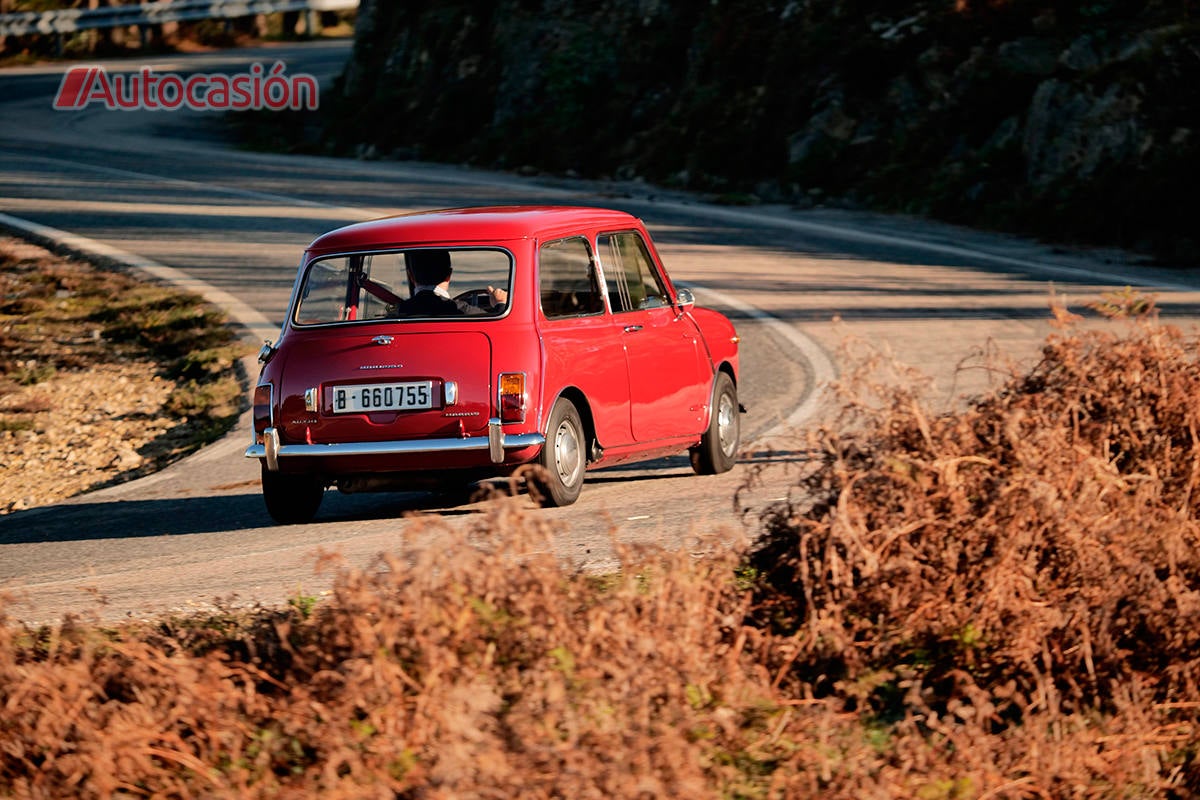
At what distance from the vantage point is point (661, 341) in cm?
955

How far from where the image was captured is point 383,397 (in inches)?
327

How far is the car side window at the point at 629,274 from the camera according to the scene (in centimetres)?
938

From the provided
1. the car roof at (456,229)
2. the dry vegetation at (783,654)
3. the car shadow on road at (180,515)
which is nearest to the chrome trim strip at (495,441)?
the car shadow on road at (180,515)

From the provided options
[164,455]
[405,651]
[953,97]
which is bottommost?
[164,455]

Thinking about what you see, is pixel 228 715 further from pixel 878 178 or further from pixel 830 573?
pixel 878 178

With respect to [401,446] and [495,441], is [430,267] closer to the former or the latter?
[401,446]

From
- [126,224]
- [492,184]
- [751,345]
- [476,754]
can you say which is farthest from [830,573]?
[492,184]

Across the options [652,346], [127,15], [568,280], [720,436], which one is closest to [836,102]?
[720,436]

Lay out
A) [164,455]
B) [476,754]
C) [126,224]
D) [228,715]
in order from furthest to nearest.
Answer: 1. [126,224]
2. [164,455]
3. [228,715]
4. [476,754]

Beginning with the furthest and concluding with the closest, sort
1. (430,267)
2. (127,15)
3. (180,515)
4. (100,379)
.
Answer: (127,15)
(100,379)
(180,515)
(430,267)

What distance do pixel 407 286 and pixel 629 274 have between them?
53.7 inches

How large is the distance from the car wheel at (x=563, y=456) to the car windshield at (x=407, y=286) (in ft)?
2.13

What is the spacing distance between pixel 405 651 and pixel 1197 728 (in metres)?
2.65

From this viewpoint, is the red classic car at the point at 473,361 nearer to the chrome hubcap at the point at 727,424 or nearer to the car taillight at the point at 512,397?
the car taillight at the point at 512,397
